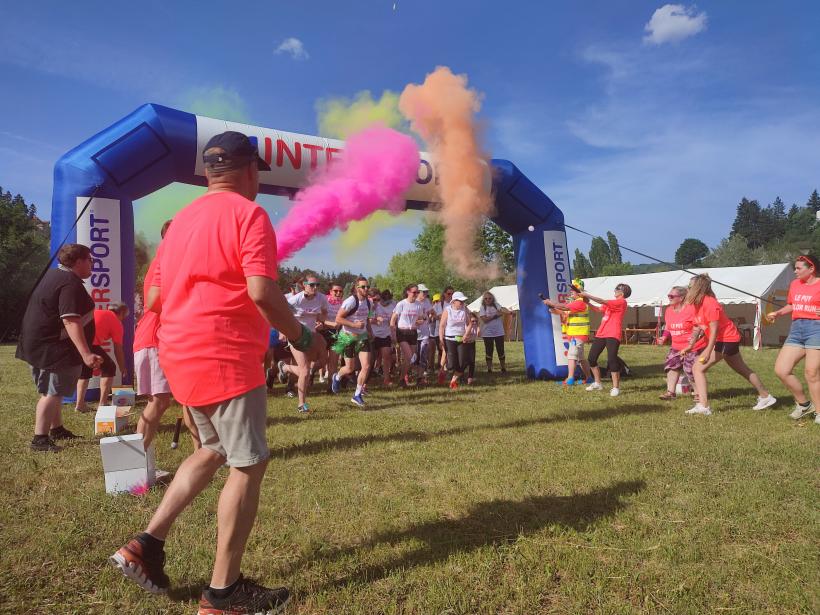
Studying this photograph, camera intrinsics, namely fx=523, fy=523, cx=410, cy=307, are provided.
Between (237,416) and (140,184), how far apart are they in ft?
23.5

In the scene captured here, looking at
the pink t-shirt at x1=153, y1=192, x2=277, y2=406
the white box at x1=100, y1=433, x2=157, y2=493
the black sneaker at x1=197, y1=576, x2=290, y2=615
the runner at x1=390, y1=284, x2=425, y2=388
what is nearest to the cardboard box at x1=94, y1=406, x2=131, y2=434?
the white box at x1=100, y1=433, x2=157, y2=493

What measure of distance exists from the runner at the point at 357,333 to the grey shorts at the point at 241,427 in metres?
5.69

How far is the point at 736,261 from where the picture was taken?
6700 centimetres

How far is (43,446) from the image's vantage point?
517cm

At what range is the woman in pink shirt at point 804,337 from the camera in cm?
604

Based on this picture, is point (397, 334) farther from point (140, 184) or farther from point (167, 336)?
point (167, 336)

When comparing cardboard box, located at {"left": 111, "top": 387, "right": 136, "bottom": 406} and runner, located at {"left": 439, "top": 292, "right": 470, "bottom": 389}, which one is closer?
cardboard box, located at {"left": 111, "top": 387, "right": 136, "bottom": 406}

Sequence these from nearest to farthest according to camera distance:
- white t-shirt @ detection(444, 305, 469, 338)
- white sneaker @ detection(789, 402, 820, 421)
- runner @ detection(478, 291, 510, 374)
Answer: white sneaker @ detection(789, 402, 820, 421) < white t-shirt @ detection(444, 305, 469, 338) < runner @ detection(478, 291, 510, 374)

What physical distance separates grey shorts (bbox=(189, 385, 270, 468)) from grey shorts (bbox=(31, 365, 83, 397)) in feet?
12.2

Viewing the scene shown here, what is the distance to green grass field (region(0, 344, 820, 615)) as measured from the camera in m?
2.53

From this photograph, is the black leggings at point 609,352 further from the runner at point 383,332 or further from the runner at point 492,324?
the runner at point 383,332

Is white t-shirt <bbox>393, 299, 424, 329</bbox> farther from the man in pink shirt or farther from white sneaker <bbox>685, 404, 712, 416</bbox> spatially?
the man in pink shirt

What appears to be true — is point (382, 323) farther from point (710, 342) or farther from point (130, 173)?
point (710, 342)

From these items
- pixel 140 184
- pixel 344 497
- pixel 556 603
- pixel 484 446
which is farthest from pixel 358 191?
pixel 556 603
